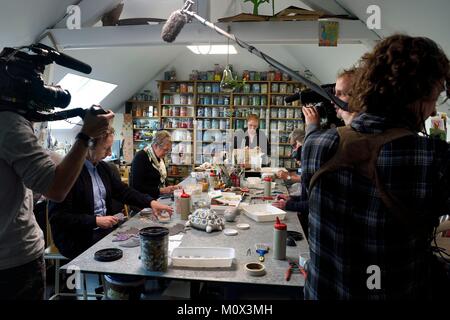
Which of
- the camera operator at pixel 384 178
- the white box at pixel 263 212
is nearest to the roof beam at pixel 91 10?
the white box at pixel 263 212

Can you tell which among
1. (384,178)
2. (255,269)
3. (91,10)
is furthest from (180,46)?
(384,178)

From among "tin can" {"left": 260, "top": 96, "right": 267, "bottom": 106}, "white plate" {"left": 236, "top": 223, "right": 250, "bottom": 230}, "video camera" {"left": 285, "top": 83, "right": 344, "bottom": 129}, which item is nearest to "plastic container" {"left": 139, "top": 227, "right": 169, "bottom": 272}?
"white plate" {"left": 236, "top": 223, "right": 250, "bottom": 230}

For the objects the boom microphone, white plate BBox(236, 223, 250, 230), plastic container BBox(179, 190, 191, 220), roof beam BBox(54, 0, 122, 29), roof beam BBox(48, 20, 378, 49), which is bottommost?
white plate BBox(236, 223, 250, 230)

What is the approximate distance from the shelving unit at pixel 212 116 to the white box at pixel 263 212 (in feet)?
14.9

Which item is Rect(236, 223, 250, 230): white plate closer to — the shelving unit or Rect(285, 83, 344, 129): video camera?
Rect(285, 83, 344, 129): video camera

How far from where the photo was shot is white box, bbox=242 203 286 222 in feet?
6.81

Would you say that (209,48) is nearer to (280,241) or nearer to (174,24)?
(174,24)

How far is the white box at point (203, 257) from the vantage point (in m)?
1.40

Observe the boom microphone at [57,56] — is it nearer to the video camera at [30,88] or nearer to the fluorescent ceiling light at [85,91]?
the video camera at [30,88]

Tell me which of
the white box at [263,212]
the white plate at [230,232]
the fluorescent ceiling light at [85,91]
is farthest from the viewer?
the fluorescent ceiling light at [85,91]

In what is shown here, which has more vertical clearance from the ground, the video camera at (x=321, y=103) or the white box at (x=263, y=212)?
the video camera at (x=321, y=103)

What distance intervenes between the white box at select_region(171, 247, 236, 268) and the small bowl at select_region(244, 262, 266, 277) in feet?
0.26

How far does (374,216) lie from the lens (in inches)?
31.3
